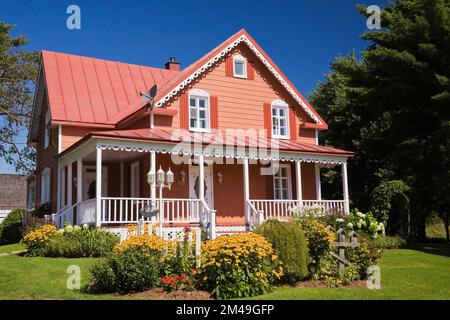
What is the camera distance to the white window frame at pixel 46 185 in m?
22.9

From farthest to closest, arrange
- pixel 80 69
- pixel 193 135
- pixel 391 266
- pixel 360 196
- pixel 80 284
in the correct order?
pixel 360 196 < pixel 80 69 < pixel 193 135 < pixel 391 266 < pixel 80 284

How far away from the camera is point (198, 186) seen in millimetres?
19391

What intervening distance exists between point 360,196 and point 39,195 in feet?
62.0

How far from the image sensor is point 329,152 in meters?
20.0

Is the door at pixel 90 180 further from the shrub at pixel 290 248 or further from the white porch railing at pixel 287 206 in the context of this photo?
the shrub at pixel 290 248

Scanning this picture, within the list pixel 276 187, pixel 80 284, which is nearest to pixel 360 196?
pixel 276 187

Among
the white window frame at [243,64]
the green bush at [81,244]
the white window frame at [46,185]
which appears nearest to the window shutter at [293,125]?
the white window frame at [243,64]

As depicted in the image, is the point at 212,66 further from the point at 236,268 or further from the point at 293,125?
the point at 236,268

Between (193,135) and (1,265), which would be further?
(193,135)

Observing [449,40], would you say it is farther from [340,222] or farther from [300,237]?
[300,237]

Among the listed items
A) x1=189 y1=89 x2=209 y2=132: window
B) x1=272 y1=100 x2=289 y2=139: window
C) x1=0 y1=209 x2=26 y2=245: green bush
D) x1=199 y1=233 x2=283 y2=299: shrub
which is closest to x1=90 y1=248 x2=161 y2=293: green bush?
x1=199 y1=233 x2=283 y2=299: shrub

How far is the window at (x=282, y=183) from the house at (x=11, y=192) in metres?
30.1

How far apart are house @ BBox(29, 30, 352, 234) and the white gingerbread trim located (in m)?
0.05

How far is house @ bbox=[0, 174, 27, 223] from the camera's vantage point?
43375mm
